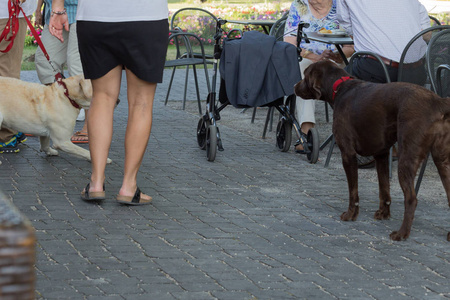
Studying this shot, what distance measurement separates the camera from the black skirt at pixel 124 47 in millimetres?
4266

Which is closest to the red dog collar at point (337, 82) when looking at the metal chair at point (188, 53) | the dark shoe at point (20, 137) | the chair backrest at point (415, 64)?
the chair backrest at point (415, 64)

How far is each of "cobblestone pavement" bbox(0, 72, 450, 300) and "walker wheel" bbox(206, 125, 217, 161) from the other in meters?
0.09

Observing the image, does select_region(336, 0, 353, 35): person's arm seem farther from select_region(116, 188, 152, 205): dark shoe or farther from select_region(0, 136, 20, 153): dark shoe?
select_region(0, 136, 20, 153): dark shoe

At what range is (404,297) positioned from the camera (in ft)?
9.91

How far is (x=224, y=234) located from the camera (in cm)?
399

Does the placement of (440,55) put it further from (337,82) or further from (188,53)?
(188,53)

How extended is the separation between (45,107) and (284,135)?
7.40ft

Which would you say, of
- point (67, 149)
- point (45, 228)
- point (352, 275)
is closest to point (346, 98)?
point (352, 275)

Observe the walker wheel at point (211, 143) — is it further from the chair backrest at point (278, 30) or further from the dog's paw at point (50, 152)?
the chair backrest at point (278, 30)

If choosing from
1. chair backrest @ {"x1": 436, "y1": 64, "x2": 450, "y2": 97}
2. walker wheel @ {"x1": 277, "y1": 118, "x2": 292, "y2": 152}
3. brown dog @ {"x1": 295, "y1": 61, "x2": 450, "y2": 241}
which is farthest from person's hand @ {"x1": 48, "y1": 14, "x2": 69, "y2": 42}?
chair backrest @ {"x1": 436, "y1": 64, "x2": 450, "y2": 97}

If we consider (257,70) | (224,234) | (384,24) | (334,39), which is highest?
(384,24)

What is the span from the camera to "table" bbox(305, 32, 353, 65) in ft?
19.8

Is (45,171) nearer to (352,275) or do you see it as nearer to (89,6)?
(89,6)

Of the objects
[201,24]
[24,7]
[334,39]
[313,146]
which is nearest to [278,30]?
[334,39]
